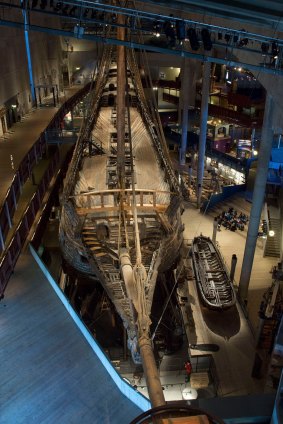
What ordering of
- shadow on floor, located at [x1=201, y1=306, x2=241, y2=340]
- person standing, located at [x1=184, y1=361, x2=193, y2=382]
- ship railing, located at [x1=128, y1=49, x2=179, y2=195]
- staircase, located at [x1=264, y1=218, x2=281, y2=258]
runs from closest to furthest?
1. person standing, located at [x1=184, y1=361, x2=193, y2=382]
2. shadow on floor, located at [x1=201, y1=306, x2=241, y2=340]
3. ship railing, located at [x1=128, y1=49, x2=179, y2=195]
4. staircase, located at [x1=264, y1=218, x2=281, y2=258]

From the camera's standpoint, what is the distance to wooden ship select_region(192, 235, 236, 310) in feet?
42.6

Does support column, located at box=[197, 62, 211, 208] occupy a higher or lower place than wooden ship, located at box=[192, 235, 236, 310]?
higher

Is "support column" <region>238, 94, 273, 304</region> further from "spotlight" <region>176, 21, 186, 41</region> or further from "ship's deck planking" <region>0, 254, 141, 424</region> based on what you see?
"ship's deck planking" <region>0, 254, 141, 424</region>

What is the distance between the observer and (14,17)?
→ 1975cm

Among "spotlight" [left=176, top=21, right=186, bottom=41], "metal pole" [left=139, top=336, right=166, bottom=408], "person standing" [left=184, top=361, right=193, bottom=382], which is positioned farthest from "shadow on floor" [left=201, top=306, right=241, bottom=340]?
"spotlight" [left=176, top=21, right=186, bottom=41]

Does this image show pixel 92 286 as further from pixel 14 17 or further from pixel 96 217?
pixel 14 17

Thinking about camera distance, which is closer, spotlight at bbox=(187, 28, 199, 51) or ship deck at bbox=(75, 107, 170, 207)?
A: spotlight at bbox=(187, 28, 199, 51)

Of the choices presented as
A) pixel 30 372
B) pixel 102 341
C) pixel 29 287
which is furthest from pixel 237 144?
pixel 30 372

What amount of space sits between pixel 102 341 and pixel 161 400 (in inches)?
320

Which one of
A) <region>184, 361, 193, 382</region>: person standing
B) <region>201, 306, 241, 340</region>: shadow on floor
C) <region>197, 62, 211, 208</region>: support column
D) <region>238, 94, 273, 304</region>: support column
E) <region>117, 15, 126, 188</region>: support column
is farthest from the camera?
<region>197, 62, 211, 208</region>: support column

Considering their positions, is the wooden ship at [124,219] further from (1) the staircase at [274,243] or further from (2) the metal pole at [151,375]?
(1) the staircase at [274,243]

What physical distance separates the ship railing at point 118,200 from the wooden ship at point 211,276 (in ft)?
12.1

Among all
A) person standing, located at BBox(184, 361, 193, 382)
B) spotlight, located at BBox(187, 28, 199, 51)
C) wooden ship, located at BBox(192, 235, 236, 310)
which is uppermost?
spotlight, located at BBox(187, 28, 199, 51)

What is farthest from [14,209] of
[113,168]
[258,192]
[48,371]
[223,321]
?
[258,192]
